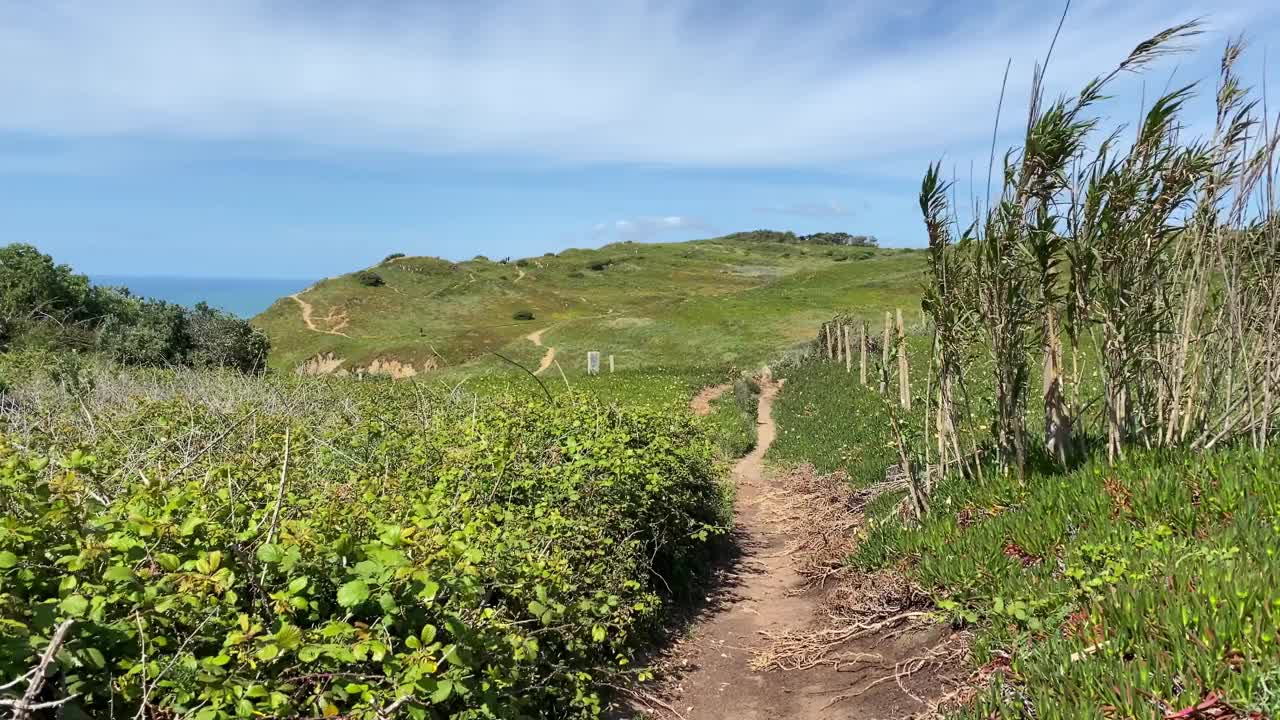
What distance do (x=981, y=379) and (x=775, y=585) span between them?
13.0 m

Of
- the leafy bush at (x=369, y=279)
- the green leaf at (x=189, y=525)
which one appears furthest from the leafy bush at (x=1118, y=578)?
the leafy bush at (x=369, y=279)

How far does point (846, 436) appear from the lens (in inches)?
543

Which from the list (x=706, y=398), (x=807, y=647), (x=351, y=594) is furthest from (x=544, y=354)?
(x=351, y=594)

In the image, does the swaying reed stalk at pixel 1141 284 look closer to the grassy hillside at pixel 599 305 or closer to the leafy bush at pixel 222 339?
the grassy hillside at pixel 599 305

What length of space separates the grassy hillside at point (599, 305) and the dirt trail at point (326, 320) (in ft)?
0.81

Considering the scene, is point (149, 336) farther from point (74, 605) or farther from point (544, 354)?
point (74, 605)

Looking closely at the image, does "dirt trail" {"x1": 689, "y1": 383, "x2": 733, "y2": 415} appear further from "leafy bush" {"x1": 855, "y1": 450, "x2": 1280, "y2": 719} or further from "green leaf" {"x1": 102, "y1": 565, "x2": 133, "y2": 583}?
"green leaf" {"x1": 102, "y1": 565, "x2": 133, "y2": 583}

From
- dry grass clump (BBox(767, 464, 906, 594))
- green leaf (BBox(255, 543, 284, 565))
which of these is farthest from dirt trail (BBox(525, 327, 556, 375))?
green leaf (BBox(255, 543, 284, 565))

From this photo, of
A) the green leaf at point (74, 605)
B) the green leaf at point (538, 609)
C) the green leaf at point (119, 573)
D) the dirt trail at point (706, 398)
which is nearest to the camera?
the green leaf at point (74, 605)

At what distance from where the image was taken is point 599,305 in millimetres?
90875

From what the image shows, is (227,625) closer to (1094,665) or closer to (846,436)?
(1094,665)

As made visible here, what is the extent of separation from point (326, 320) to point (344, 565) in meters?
94.3

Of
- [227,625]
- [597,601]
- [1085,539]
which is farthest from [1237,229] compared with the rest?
[227,625]

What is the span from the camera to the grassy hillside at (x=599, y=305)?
4872 centimetres
